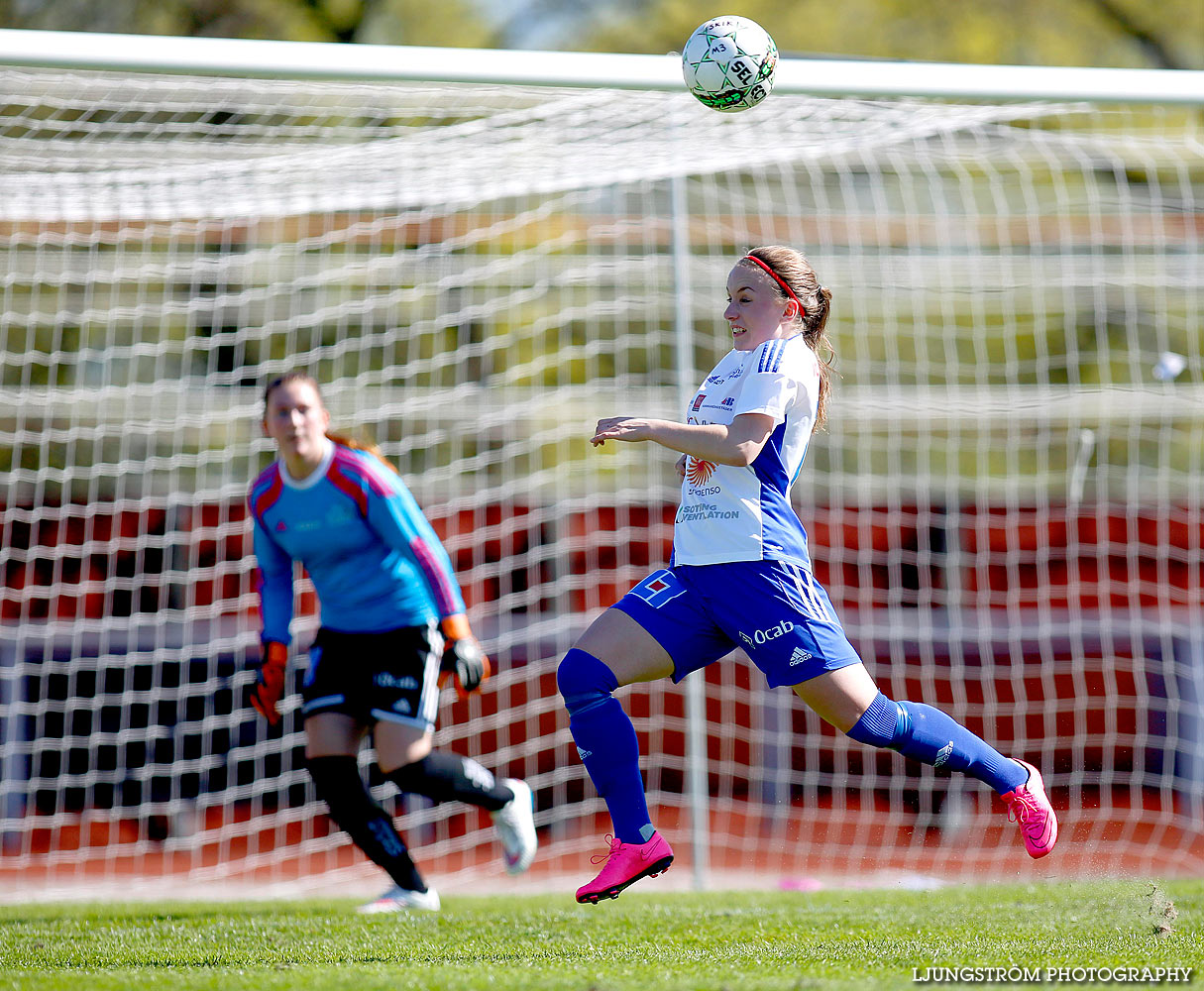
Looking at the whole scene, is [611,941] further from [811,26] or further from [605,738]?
[811,26]

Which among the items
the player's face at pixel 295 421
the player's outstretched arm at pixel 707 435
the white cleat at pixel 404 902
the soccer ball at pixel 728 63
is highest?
the soccer ball at pixel 728 63

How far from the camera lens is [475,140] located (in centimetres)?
737

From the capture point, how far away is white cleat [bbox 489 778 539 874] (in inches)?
217

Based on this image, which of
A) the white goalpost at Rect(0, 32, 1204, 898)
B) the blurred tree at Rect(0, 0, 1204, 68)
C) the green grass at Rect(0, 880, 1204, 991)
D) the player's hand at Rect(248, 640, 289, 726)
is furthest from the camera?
the blurred tree at Rect(0, 0, 1204, 68)

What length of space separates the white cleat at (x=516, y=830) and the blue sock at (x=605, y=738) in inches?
65.0

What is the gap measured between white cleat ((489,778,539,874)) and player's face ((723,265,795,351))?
2.48 metres

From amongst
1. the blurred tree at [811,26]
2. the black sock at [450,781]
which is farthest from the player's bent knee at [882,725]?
the blurred tree at [811,26]

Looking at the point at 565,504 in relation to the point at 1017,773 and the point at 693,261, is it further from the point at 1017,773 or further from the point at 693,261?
the point at 1017,773

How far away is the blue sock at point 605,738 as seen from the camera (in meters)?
3.88

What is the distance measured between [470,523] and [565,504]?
1.47 m

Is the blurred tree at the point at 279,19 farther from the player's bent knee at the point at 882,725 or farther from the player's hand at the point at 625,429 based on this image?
the player's bent knee at the point at 882,725

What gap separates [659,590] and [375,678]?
5.38ft

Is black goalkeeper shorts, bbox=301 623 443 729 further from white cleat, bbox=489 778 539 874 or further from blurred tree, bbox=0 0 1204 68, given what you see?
blurred tree, bbox=0 0 1204 68

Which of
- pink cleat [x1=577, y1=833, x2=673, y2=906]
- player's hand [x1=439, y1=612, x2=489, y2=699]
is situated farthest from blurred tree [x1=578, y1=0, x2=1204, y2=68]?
pink cleat [x1=577, y1=833, x2=673, y2=906]
